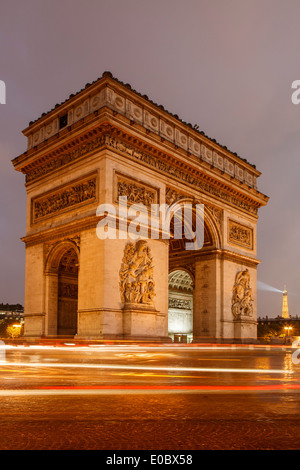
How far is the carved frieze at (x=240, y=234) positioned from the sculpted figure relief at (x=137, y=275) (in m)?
8.80

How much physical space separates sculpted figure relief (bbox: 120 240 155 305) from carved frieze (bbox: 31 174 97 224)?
2.88 m

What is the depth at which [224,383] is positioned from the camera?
18.7 ft

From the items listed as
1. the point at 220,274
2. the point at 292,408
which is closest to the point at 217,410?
the point at 292,408

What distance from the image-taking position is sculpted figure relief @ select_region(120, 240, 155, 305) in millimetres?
20156

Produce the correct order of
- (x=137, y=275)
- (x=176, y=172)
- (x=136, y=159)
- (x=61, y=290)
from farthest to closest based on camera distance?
(x=176, y=172)
(x=61, y=290)
(x=136, y=159)
(x=137, y=275)

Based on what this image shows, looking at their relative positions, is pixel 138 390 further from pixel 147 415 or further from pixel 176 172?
pixel 176 172

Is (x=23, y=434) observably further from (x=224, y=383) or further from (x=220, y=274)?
(x=220, y=274)

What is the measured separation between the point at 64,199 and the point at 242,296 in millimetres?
12754

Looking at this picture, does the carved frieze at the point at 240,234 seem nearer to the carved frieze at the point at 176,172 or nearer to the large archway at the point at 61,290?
the carved frieze at the point at 176,172

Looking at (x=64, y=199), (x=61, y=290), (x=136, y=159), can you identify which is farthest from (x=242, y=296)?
(x=64, y=199)

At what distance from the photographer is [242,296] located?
94.0 feet

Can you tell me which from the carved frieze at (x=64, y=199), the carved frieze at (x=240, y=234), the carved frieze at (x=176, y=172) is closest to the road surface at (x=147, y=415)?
the carved frieze at (x=64, y=199)

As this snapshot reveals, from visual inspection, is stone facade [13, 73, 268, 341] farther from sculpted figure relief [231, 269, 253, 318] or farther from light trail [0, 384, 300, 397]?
light trail [0, 384, 300, 397]
